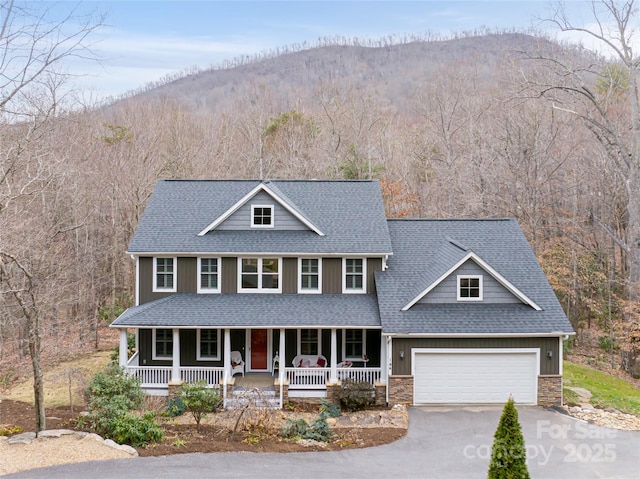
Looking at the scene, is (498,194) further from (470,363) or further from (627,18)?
(470,363)

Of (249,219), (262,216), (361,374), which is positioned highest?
(262,216)

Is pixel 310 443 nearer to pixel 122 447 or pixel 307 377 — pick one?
pixel 122 447

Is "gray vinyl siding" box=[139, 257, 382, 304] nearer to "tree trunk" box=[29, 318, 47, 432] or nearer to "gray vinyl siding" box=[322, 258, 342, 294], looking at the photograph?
"gray vinyl siding" box=[322, 258, 342, 294]

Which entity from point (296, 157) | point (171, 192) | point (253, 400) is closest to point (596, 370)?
point (253, 400)

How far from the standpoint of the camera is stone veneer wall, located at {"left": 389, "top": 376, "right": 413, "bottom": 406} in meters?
18.8

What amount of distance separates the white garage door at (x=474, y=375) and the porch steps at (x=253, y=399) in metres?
4.48

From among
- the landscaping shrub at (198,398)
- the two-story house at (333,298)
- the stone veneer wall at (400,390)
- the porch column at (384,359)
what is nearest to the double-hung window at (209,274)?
the two-story house at (333,298)

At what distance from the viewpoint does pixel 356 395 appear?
18.5m

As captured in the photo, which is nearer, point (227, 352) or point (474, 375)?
point (474, 375)

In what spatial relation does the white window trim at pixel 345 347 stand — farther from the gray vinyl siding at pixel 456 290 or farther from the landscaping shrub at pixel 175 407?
the landscaping shrub at pixel 175 407

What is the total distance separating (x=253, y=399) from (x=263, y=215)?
7.87 metres

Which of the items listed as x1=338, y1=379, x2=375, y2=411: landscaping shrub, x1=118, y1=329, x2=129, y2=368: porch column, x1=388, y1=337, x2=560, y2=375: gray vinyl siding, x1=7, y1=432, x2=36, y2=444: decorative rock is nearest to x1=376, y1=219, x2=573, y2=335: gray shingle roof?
x1=388, y1=337, x2=560, y2=375: gray vinyl siding

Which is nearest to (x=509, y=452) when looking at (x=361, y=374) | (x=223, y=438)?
(x=223, y=438)

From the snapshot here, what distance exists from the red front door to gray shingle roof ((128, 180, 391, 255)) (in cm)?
295
